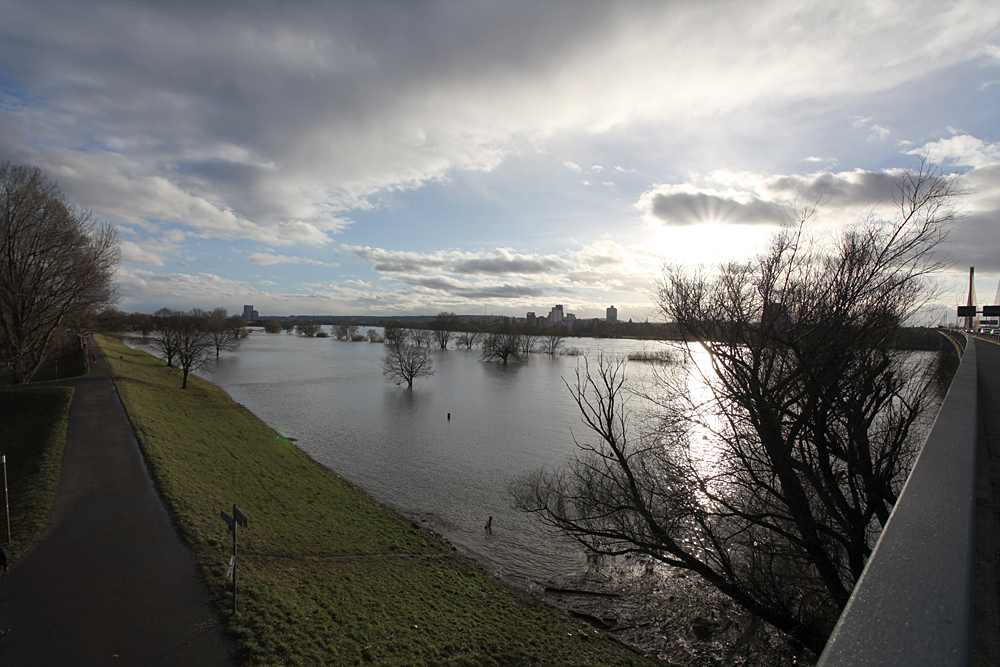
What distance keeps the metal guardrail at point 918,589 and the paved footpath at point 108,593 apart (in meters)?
8.92

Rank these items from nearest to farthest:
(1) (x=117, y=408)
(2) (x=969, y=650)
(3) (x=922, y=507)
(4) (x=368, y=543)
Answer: (2) (x=969, y=650) < (3) (x=922, y=507) < (4) (x=368, y=543) < (1) (x=117, y=408)

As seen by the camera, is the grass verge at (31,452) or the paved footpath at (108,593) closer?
the paved footpath at (108,593)

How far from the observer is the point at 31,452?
1648 cm

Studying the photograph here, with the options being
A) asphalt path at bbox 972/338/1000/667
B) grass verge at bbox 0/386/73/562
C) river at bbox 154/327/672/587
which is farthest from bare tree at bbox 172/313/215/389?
asphalt path at bbox 972/338/1000/667

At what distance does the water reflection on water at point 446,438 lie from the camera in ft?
50.1

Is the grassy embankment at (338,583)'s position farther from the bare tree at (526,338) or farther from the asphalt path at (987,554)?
the bare tree at (526,338)

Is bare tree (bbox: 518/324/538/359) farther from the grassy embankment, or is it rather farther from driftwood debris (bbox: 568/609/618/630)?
driftwood debris (bbox: 568/609/618/630)

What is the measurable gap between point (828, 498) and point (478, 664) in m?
7.05

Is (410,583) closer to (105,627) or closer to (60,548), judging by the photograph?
(105,627)

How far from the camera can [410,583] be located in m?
11.3

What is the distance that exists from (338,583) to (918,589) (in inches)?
452

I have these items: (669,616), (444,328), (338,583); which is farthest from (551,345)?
(338,583)

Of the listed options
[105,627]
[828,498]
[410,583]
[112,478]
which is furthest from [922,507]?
[112,478]

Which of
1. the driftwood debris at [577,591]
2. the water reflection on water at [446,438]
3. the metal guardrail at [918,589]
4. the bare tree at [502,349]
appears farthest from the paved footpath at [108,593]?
the bare tree at [502,349]
